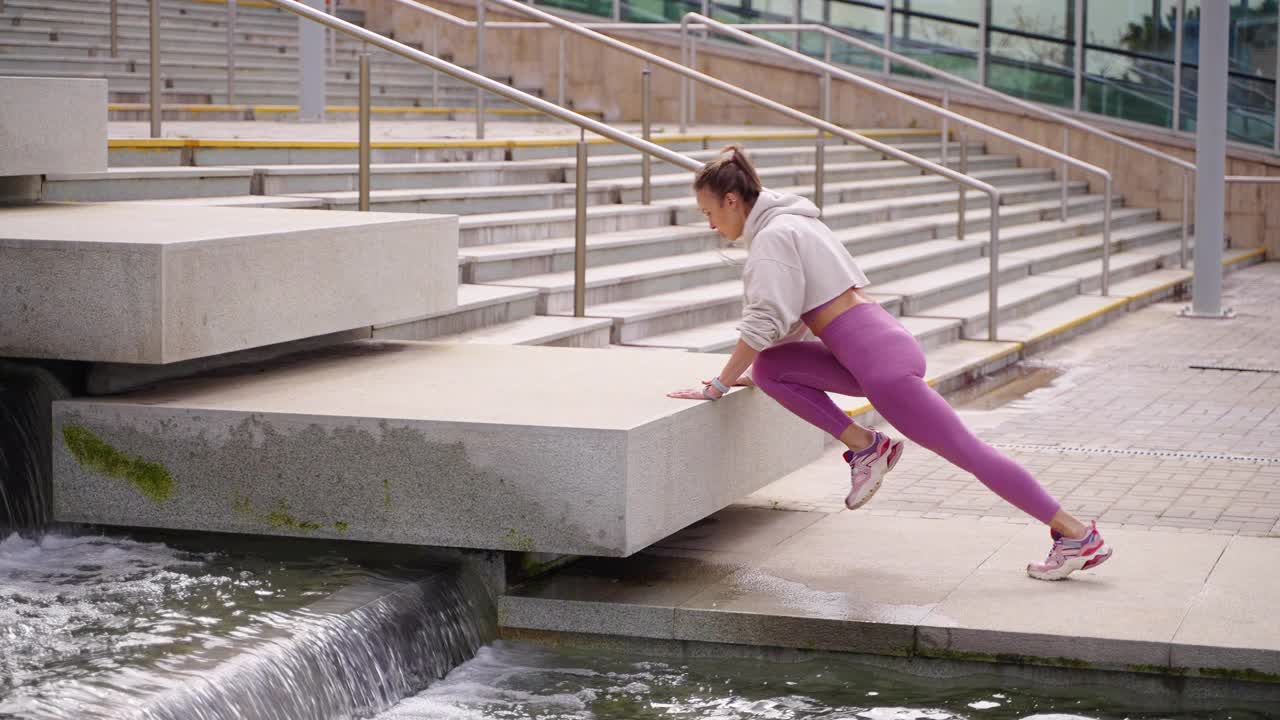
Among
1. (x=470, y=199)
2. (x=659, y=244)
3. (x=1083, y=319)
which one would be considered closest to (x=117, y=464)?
(x=470, y=199)

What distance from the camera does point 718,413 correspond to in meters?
5.80

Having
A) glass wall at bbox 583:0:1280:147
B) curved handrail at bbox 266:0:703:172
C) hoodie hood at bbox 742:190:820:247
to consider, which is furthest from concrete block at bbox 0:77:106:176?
glass wall at bbox 583:0:1280:147

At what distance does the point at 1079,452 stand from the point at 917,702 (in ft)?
12.0

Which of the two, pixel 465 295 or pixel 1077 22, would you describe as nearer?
pixel 465 295

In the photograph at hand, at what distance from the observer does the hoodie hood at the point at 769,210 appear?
553cm

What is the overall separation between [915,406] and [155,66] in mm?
5728

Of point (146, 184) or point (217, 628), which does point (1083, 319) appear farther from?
point (217, 628)

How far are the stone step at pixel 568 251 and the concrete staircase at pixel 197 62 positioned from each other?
163 inches

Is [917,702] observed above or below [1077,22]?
below

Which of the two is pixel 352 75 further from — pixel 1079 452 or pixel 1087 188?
pixel 1079 452

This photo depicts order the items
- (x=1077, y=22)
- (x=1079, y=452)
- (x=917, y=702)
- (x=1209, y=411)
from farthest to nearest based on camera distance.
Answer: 1. (x=1077, y=22)
2. (x=1209, y=411)
3. (x=1079, y=452)
4. (x=917, y=702)

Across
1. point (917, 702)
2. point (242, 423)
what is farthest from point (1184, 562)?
point (242, 423)

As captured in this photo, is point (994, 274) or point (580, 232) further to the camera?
point (994, 274)

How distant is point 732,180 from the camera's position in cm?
555
